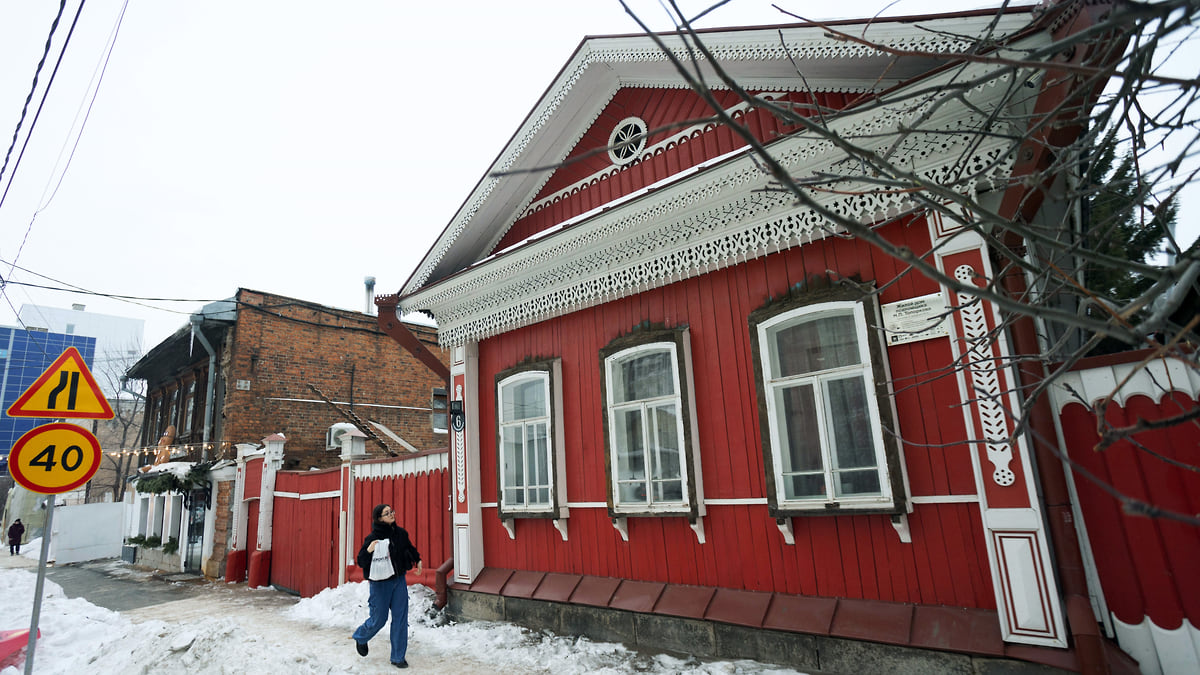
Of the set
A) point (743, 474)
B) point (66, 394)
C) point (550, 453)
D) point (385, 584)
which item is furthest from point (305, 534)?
point (743, 474)

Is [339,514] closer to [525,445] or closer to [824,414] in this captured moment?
[525,445]

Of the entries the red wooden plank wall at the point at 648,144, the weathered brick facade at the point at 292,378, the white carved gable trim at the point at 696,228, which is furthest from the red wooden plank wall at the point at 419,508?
the weathered brick facade at the point at 292,378

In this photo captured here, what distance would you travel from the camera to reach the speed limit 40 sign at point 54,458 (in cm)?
475

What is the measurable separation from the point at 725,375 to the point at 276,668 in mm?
4864

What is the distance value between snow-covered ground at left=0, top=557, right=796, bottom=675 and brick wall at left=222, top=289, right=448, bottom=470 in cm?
673

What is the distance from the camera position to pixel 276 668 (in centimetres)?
559

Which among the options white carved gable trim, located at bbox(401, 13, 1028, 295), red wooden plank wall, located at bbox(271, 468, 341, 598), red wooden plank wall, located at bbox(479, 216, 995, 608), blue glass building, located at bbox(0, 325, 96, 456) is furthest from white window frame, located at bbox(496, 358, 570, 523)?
blue glass building, located at bbox(0, 325, 96, 456)

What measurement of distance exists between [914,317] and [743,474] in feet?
6.41

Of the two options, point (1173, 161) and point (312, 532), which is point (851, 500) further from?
point (312, 532)

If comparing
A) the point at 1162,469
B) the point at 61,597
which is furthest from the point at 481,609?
the point at 61,597

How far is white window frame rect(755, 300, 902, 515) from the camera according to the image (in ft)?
A: 15.4

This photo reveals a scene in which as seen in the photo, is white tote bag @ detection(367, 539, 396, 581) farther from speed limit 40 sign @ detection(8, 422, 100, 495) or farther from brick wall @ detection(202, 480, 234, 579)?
brick wall @ detection(202, 480, 234, 579)

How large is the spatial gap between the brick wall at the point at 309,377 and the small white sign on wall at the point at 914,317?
1383 centimetres

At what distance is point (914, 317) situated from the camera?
15.6 ft
